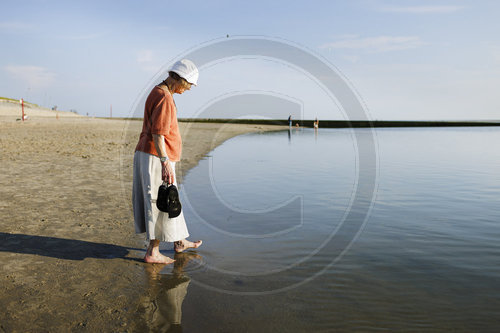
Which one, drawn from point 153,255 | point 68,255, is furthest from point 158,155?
point 68,255

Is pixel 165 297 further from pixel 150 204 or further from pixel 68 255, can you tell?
pixel 68 255

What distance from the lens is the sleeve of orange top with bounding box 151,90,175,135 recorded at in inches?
162

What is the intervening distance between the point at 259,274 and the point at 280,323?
1110mm

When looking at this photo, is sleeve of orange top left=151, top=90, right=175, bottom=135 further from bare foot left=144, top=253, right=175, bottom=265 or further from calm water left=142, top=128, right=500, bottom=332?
calm water left=142, top=128, right=500, bottom=332

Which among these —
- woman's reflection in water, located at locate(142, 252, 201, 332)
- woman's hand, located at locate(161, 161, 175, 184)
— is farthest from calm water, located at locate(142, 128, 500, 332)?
woman's hand, located at locate(161, 161, 175, 184)

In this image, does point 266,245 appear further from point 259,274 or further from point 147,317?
point 147,317

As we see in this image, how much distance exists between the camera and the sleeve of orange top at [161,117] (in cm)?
411

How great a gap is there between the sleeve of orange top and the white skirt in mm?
353

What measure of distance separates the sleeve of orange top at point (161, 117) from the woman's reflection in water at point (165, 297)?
1604mm

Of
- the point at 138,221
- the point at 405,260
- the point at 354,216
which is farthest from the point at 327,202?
the point at 138,221

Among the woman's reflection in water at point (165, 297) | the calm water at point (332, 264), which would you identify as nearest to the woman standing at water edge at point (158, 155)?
the woman's reflection in water at point (165, 297)

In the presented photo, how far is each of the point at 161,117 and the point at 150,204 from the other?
1025mm

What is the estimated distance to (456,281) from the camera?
4215mm

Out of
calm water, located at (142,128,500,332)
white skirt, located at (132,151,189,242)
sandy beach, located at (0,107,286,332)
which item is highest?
white skirt, located at (132,151,189,242)
